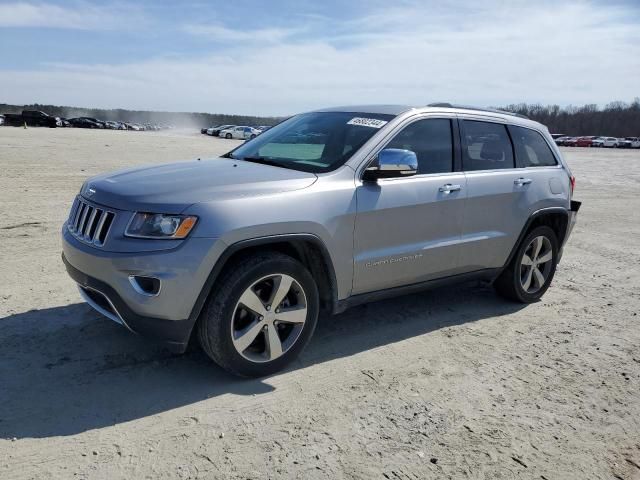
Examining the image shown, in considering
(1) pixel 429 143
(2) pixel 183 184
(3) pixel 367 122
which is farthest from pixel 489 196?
(2) pixel 183 184

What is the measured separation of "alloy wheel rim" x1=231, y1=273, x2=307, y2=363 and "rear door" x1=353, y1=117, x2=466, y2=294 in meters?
0.54

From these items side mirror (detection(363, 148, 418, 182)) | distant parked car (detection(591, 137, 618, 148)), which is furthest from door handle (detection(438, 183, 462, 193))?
distant parked car (detection(591, 137, 618, 148))

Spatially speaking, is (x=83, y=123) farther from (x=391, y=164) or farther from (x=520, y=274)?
(x=391, y=164)

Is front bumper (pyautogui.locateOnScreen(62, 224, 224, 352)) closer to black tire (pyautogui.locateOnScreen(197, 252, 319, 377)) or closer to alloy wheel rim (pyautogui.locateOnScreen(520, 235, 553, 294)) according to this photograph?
black tire (pyautogui.locateOnScreen(197, 252, 319, 377))

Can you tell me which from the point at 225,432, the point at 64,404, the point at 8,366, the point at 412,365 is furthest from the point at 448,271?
the point at 8,366

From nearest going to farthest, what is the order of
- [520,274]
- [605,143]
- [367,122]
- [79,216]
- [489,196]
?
[79,216], [367,122], [489,196], [520,274], [605,143]

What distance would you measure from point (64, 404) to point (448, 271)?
3.05m

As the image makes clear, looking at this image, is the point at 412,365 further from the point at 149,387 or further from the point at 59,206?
the point at 59,206

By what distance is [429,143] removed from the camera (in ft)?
15.4

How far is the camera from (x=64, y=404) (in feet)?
11.0

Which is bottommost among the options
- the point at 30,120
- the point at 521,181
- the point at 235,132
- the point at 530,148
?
the point at 521,181

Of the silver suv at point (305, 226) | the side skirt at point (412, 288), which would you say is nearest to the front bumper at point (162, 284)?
the silver suv at point (305, 226)

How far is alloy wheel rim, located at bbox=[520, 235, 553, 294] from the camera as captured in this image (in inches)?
218

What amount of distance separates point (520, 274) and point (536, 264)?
249 millimetres
